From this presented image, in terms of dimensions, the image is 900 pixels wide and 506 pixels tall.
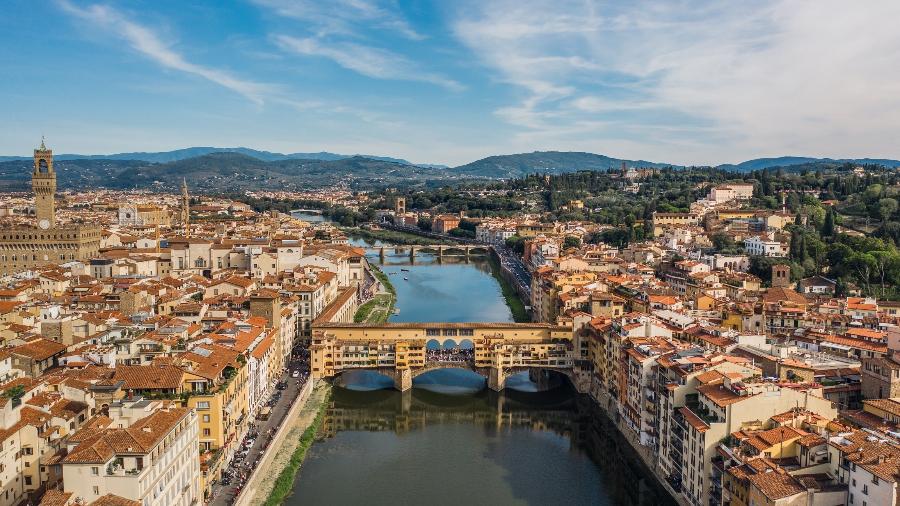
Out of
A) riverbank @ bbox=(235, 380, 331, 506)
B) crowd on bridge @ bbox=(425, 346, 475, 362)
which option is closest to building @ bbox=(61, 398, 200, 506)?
riverbank @ bbox=(235, 380, 331, 506)

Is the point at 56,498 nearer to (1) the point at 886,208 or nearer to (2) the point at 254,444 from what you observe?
(2) the point at 254,444

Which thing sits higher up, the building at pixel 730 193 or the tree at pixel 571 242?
the building at pixel 730 193

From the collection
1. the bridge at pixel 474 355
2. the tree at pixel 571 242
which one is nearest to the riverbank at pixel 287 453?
the bridge at pixel 474 355

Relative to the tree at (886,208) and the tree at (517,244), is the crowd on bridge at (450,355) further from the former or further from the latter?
the tree at (517,244)

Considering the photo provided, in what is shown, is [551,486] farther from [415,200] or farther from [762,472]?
[415,200]

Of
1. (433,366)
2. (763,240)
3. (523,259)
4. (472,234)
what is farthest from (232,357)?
(472,234)

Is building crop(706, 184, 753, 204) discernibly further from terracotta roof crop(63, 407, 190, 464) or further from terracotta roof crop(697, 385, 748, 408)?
terracotta roof crop(63, 407, 190, 464)

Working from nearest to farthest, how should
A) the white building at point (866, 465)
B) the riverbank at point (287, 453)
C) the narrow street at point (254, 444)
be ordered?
the white building at point (866, 465) < the narrow street at point (254, 444) < the riverbank at point (287, 453)
